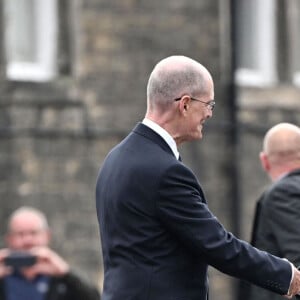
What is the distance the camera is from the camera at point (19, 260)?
30.9ft

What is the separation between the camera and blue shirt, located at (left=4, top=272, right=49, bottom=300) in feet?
30.6

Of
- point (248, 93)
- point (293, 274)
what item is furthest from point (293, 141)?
point (248, 93)

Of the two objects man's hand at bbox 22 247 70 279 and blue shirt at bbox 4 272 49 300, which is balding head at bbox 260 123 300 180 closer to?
man's hand at bbox 22 247 70 279

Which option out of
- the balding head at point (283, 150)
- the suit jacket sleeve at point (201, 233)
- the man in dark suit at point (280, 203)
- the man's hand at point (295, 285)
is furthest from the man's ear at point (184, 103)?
the balding head at point (283, 150)

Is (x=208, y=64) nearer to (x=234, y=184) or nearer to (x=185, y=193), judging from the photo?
(x=234, y=184)

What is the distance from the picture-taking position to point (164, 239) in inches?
256

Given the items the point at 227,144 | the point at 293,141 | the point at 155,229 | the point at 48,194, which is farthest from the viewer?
the point at 227,144

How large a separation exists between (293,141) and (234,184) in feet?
24.5

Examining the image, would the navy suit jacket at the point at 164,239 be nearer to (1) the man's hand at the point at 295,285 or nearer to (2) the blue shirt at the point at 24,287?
(1) the man's hand at the point at 295,285

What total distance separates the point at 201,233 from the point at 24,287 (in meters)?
2.99

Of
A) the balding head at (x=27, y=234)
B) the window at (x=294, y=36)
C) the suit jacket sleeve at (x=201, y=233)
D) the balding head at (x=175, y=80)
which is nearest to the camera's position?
the suit jacket sleeve at (x=201, y=233)

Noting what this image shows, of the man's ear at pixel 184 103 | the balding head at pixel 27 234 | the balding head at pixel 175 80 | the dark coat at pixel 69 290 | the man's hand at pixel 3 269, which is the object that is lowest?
the dark coat at pixel 69 290

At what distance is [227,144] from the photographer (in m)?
15.9

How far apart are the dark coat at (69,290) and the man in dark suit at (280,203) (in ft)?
3.24
